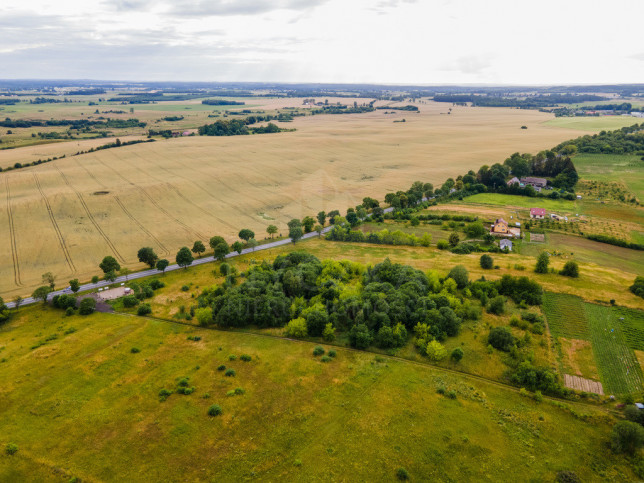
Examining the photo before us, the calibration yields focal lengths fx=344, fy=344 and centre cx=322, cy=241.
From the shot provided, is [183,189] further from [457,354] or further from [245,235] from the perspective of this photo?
[457,354]

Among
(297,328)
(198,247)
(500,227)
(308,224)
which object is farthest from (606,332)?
(198,247)

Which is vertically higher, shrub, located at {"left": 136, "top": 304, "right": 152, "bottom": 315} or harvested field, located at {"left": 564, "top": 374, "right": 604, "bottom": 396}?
shrub, located at {"left": 136, "top": 304, "right": 152, "bottom": 315}

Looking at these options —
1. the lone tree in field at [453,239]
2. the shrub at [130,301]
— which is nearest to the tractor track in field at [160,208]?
the shrub at [130,301]

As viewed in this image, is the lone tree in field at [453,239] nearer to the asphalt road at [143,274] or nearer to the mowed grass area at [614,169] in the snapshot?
the asphalt road at [143,274]

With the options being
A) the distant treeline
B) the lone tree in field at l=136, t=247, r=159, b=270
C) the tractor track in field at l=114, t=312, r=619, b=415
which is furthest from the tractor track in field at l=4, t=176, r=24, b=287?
the distant treeline

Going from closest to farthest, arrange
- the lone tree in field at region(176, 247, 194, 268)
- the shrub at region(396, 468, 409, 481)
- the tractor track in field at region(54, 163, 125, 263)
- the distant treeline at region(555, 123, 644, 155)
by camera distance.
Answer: the shrub at region(396, 468, 409, 481), the lone tree in field at region(176, 247, 194, 268), the tractor track in field at region(54, 163, 125, 263), the distant treeline at region(555, 123, 644, 155)

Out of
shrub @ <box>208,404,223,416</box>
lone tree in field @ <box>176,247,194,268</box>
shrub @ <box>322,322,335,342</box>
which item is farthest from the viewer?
lone tree in field @ <box>176,247,194,268</box>

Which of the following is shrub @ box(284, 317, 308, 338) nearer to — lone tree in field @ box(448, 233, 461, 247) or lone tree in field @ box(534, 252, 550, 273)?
lone tree in field @ box(448, 233, 461, 247)

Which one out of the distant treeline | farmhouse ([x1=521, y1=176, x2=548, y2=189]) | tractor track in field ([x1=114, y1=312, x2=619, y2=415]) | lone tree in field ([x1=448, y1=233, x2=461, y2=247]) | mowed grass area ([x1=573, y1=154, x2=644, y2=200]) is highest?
the distant treeline
